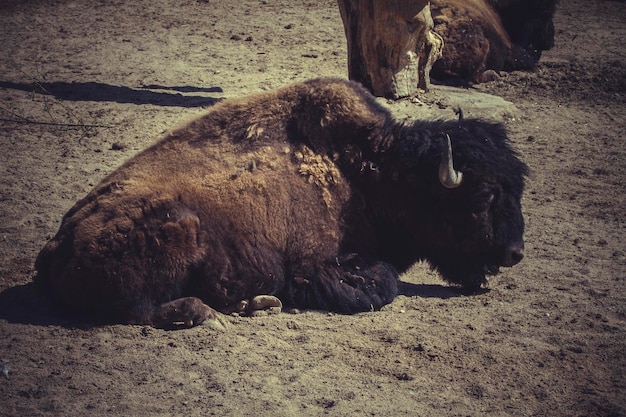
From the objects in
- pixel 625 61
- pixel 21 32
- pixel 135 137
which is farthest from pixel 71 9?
pixel 625 61

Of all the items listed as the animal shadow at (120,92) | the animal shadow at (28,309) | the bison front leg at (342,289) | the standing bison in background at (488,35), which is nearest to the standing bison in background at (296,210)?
the bison front leg at (342,289)

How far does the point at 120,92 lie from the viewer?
26.4 ft

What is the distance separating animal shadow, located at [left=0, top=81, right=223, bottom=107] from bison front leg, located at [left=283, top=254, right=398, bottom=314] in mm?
3624

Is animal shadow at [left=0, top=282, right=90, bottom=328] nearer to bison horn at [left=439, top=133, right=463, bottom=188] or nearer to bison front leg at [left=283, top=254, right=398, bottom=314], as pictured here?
bison front leg at [left=283, top=254, right=398, bottom=314]

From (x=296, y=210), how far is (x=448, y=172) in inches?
37.5

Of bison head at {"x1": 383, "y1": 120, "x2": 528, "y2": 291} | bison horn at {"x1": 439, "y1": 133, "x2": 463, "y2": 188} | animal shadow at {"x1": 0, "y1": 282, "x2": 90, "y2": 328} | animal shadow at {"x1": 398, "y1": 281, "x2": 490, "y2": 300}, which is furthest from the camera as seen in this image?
animal shadow at {"x1": 398, "y1": 281, "x2": 490, "y2": 300}

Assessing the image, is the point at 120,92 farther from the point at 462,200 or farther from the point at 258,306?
the point at 462,200

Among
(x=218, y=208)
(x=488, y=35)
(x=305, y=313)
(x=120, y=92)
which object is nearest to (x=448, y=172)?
(x=305, y=313)

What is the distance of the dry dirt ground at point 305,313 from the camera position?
3574 millimetres

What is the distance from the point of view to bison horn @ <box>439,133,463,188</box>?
14.7 feet

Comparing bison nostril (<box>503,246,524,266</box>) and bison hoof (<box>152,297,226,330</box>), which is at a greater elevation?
bison nostril (<box>503,246,524,266</box>)

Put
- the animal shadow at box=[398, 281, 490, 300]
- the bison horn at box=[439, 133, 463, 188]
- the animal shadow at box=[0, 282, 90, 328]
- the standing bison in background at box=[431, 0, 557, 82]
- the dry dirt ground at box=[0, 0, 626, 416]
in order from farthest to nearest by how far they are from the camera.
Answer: the standing bison in background at box=[431, 0, 557, 82], the animal shadow at box=[398, 281, 490, 300], the bison horn at box=[439, 133, 463, 188], the animal shadow at box=[0, 282, 90, 328], the dry dirt ground at box=[0, 0, 626, 416]

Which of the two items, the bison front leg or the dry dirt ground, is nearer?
the dry dirt ground

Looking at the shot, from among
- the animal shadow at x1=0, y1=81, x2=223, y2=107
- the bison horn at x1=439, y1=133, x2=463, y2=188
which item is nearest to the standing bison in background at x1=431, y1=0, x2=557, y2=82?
the animal shadow at x1=0, y1=81, x2=223, y2=107
